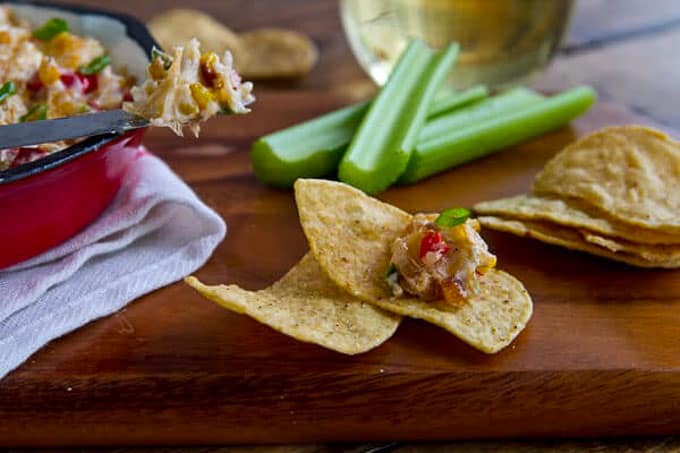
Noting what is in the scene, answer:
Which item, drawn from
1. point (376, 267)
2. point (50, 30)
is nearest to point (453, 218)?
point (376, 267)

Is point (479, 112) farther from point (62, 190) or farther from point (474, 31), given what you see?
point (62, 190)

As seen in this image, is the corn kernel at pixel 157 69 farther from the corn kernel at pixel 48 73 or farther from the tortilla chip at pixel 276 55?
the tortilla chip at pixel 276 55

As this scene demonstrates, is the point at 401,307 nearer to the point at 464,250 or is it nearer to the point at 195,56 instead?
the point at 464,250

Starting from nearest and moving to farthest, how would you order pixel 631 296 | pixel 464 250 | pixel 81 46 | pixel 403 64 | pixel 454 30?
pixel 464 250 < pixel 631 296 < pixel 81 46 < pixel 403 64 < pixel 454 30

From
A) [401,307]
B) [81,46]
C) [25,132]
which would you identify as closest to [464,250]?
[401,307]

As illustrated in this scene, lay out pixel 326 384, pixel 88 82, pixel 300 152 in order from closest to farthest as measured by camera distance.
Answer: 1. pixel 326 384
2. pixel 88 82
3. pixel 300 152

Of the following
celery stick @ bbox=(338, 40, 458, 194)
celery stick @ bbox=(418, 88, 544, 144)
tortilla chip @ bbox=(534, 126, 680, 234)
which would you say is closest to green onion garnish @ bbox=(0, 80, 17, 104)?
celery stick @ bbox=(338, 40, 458, 194)
